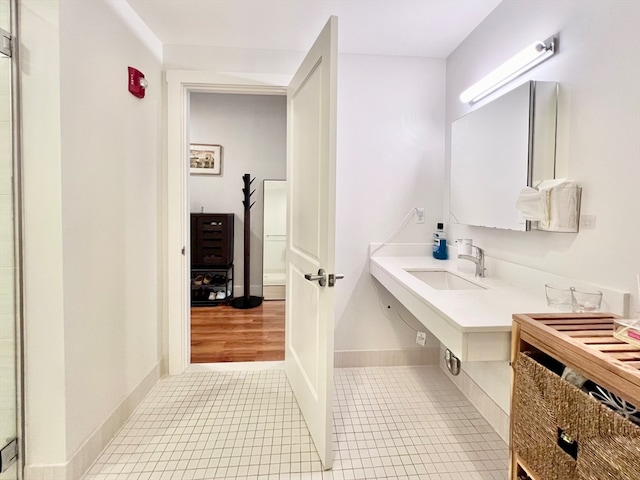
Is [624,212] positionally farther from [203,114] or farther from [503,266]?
[203,114]

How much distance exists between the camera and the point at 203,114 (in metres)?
4.29

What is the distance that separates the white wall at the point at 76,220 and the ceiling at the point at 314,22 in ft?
1.08

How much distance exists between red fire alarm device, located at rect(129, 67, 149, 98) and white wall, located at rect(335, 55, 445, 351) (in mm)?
1223

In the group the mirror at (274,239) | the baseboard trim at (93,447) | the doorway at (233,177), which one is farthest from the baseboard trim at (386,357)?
the mirror at (274,239)

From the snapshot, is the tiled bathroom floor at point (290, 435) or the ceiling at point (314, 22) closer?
the tiled bathroom floor at point (290, 435)

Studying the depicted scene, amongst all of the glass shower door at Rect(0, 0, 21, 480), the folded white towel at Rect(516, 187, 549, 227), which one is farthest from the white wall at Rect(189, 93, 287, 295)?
the folded white towel at Rect(516, 187, 549, 227)

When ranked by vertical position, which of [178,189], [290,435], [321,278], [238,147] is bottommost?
[290,435]

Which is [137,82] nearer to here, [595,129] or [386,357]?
[595,129]

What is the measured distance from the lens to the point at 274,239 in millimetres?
4461

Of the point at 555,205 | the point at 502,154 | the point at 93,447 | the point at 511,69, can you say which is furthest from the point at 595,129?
the point at 93,447

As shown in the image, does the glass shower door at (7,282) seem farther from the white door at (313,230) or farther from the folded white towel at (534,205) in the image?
the folded white towel at (534,205)

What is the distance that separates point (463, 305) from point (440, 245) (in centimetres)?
108

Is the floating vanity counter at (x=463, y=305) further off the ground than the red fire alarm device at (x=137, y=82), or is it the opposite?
the red fire alarm device at (x=137, y=82)

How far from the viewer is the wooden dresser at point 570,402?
0.72 meters
